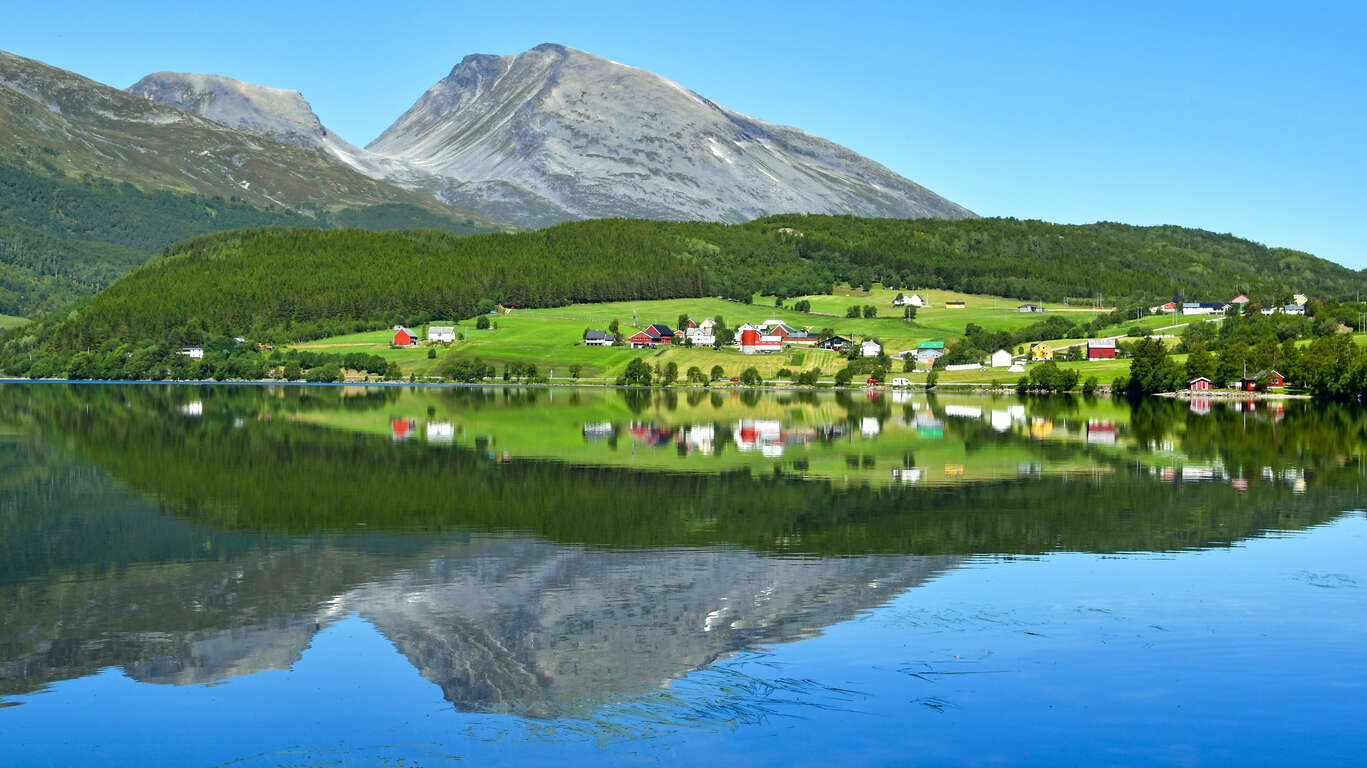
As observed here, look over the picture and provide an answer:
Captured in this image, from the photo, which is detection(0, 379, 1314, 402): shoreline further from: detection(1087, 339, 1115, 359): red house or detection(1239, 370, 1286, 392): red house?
detection(1087, 339, 1115, 359): red house

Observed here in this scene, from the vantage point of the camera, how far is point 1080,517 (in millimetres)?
39812

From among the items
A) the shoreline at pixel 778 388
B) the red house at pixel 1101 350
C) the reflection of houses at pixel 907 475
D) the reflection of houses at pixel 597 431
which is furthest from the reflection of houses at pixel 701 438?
the red house at pixel 1101 350

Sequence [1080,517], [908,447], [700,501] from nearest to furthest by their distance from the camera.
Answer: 1. [1080,517]
2. [700,501]
3. [908,447]

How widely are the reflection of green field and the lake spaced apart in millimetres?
1349

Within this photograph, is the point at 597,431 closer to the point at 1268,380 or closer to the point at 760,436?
the point at 760,436

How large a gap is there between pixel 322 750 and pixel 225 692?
3550 mm

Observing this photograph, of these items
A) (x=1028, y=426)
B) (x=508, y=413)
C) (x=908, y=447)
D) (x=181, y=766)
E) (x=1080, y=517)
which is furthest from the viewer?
(x=508, y=413)

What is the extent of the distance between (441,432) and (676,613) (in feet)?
168

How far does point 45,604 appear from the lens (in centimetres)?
2622

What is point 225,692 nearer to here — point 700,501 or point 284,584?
point 284,584

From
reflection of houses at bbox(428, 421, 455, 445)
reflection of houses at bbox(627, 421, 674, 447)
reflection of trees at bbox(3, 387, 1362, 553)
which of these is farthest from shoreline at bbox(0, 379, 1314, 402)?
reflection of trees at bbox(3, 387, 1362, 553)

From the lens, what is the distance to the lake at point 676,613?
18.6 meters

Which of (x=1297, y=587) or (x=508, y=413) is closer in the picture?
(x=1297, y=587)

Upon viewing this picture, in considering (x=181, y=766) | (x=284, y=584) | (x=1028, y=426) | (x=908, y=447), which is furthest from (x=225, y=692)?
(x=1028, y=426)
